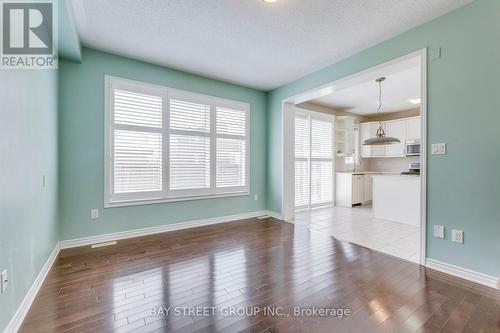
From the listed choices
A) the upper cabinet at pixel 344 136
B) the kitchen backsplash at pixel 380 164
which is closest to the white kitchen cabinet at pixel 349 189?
the kitchen backsplash at pixel 380 164

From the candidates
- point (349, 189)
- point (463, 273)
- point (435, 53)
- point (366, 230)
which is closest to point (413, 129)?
point (349, 189)

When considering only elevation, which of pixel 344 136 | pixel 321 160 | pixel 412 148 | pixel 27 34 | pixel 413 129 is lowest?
pixel 321 160

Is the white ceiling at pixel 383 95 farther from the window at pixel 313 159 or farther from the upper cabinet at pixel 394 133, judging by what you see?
the window at pixel 313 159

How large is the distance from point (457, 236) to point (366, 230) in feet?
5.46

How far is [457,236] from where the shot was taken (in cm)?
240

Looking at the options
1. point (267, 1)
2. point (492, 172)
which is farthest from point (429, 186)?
point (267, 1)

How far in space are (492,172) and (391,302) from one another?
160cm

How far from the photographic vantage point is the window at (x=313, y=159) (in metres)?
5.77

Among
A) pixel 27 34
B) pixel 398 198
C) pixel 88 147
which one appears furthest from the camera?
pixel 398 198

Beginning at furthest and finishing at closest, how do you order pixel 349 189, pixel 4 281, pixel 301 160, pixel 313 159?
1. pixel 349 189
2. pixel 313 159
3. pixel 301 160
4. pixel 4 281

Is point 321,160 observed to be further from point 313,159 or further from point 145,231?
point 145,231

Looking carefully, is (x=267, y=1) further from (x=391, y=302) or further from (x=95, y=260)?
(x=95, y=260)

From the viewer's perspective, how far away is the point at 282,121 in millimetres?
4773

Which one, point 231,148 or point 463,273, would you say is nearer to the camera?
point 463,273
